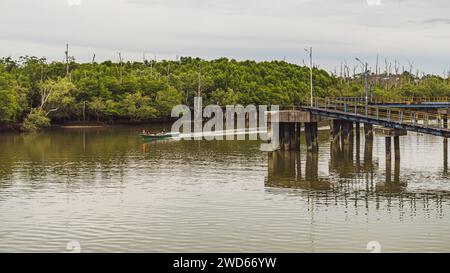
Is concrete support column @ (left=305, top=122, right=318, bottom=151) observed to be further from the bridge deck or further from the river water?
the bridge deck

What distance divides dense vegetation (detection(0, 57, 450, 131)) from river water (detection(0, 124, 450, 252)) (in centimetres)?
4973

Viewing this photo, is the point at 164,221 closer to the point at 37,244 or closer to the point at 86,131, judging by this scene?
the point at 37,244

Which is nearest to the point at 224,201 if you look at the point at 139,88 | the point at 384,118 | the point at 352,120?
the point at 384,118

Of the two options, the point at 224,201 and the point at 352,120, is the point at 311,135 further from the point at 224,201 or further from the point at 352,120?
the point at 224,201

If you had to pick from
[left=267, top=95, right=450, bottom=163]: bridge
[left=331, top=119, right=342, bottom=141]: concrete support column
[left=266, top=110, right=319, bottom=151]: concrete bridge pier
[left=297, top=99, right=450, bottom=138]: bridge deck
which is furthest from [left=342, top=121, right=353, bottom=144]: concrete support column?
[left=266, top=110, right=319, bottom=151]: concrete bridge pier

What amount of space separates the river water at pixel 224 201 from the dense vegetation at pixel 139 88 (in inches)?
1958

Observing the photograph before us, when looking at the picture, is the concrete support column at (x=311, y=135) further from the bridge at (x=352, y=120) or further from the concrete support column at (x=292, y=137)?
the concrete support column at (x=292, y=137)

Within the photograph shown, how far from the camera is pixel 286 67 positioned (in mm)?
186125

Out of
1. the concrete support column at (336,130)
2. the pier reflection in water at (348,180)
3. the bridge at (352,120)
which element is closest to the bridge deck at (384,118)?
the bridge at (352,120)

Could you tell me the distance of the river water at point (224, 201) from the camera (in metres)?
33.1
